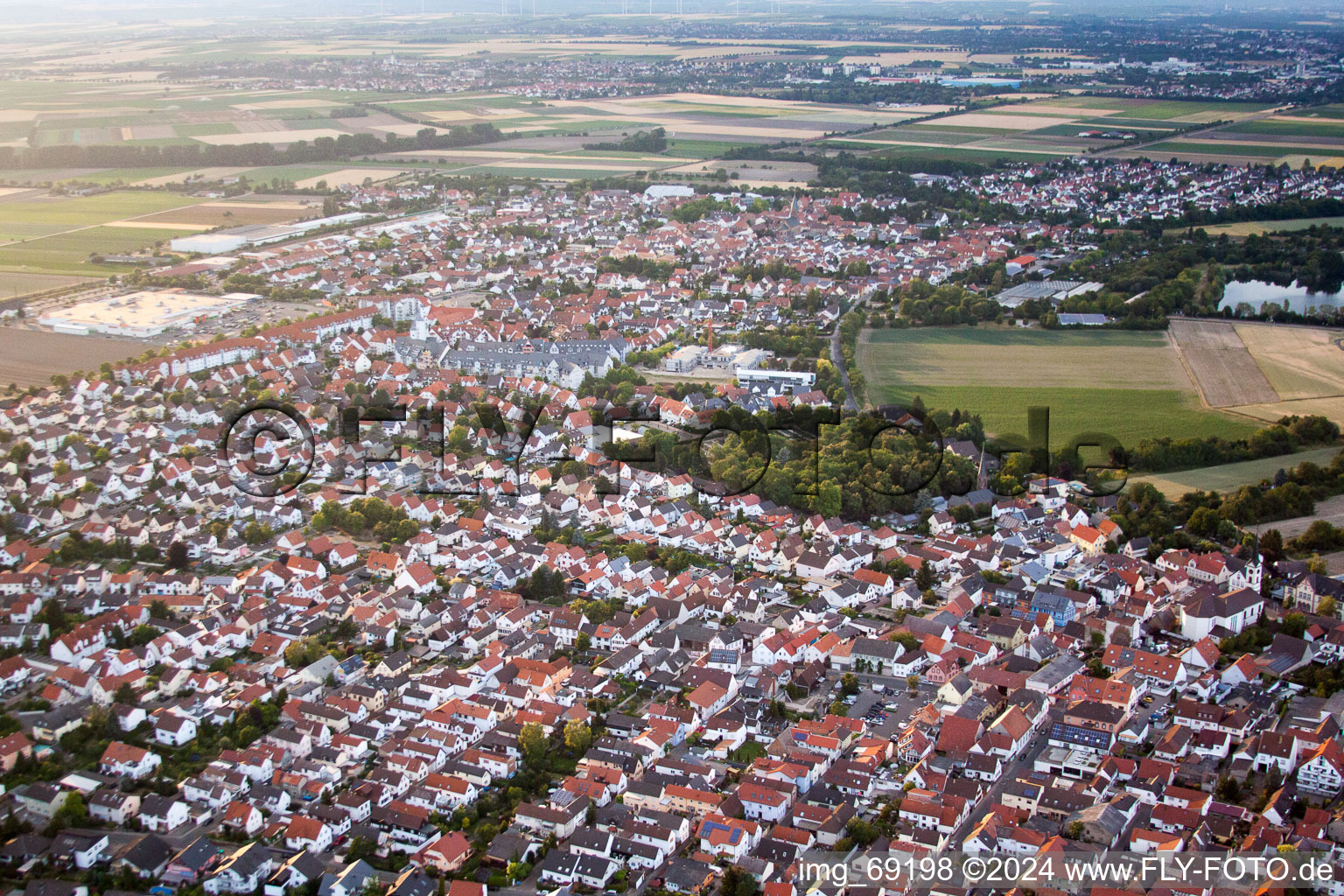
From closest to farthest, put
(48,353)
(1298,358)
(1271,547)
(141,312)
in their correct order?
(1271,547)
(48,353)
(1298,358)
(141,312)

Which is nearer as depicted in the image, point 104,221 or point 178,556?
point 178,556

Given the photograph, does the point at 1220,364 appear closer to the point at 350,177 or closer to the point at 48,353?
the point at 48,353

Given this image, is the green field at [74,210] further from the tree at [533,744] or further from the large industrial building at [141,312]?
the tree at [533,744]

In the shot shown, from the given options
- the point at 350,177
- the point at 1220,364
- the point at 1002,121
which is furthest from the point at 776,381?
the point at 1002,121

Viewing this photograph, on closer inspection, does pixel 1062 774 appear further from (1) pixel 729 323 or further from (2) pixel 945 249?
(2) pixel 945 249

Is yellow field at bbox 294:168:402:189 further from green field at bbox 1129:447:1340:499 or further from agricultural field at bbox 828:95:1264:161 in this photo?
green field at bbox 1129:447:1340:499

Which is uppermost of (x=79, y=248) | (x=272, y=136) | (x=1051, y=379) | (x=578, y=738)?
(x=272, y=136)
